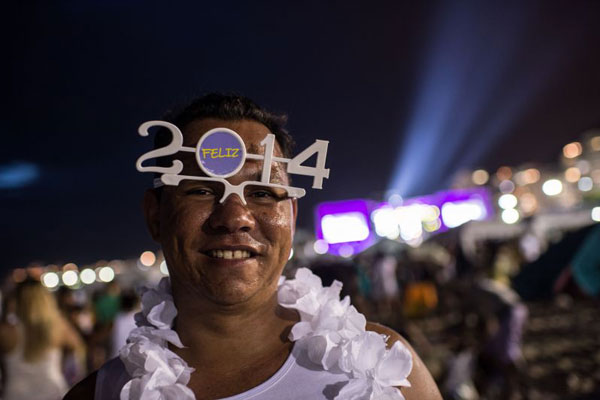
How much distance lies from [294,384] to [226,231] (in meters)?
0.48

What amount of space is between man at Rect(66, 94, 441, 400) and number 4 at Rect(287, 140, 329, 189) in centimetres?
5

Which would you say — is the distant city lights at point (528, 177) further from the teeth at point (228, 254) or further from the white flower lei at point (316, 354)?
the teeth at point (228, 254)

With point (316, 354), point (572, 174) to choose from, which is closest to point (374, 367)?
point (316, 354)

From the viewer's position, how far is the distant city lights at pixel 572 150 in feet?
221

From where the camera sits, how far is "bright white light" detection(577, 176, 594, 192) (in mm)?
60219

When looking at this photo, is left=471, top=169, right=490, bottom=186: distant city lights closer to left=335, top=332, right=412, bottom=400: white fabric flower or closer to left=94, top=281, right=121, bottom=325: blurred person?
left=94, top=281, right=121, bottom=325: blurred person

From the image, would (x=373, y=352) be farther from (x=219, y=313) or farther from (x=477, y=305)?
(x=477, y=305)

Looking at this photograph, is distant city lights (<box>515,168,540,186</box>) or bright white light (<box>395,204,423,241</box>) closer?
bright white light (<box>395,204,423,241</box>)

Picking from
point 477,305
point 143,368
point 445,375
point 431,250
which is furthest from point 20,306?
point 431,250

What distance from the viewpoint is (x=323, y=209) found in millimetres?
39156

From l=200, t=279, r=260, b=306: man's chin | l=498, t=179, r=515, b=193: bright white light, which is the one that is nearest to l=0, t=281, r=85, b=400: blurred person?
l=200, t=279, r=260, b=306: man's chin

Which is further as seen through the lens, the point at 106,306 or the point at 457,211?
the point at 457,211

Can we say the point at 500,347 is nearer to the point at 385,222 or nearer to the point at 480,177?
the point at 385,222

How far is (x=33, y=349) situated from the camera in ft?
13.1
